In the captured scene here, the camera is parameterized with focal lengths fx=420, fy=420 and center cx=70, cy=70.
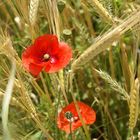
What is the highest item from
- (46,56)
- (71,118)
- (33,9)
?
(33,9)

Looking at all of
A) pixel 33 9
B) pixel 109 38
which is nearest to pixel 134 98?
pixel 109 38

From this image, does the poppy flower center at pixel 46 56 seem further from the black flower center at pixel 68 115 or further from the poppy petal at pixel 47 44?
the black flower center at pixel 68 115

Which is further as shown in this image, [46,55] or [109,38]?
[46,55]

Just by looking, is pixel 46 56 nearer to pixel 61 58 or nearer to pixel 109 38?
pixel 61 58

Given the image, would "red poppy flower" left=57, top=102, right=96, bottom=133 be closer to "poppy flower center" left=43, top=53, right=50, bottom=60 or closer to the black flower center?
the black flower center

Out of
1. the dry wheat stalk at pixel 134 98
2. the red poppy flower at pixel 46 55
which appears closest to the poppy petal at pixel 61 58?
the red poppy flower at pixel 46 55

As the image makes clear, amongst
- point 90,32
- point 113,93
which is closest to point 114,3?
point 90,32
